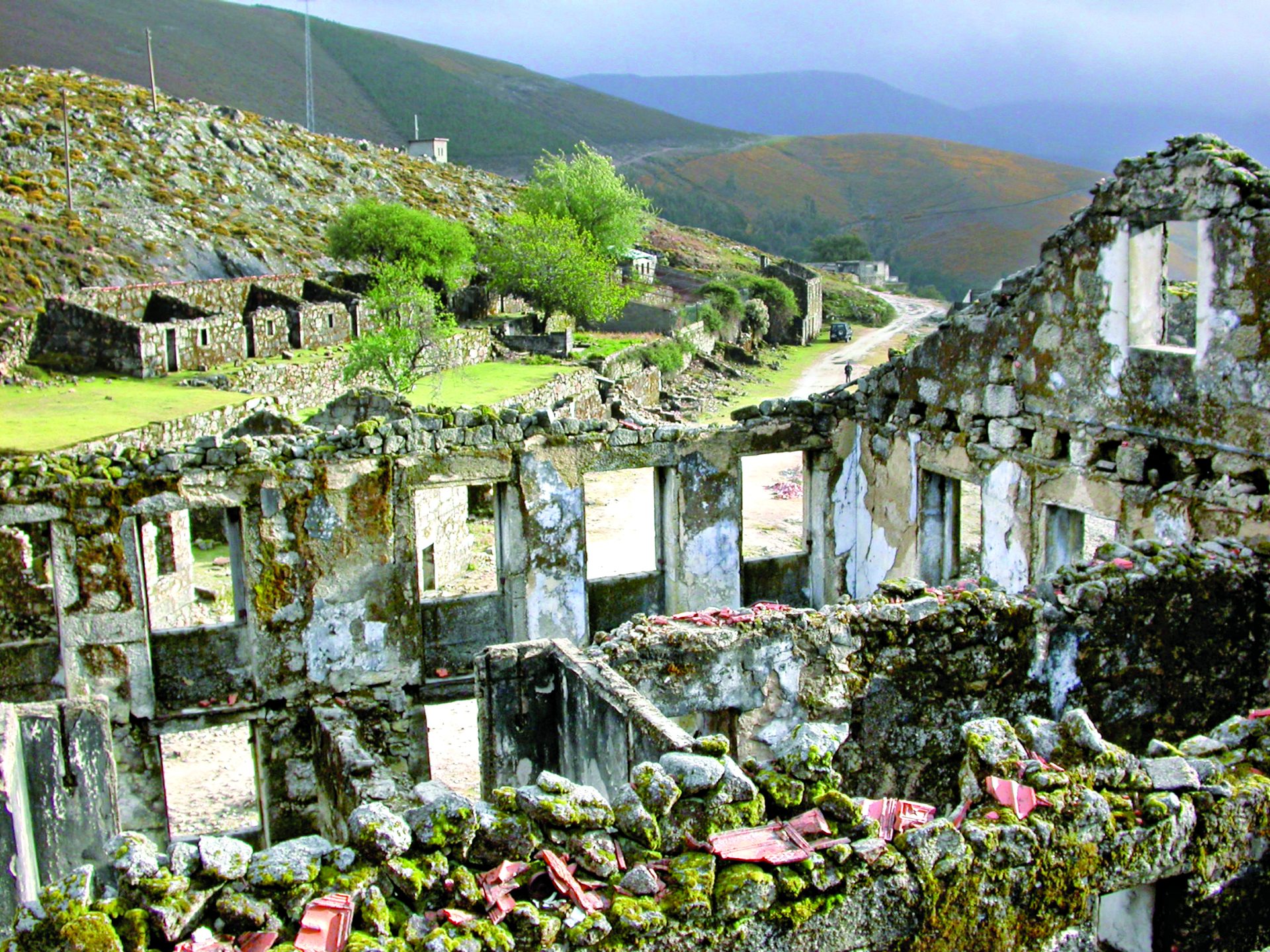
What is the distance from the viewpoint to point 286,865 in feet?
16.6

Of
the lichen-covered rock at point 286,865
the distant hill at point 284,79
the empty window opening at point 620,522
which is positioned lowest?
the empty window opening at point 620,522

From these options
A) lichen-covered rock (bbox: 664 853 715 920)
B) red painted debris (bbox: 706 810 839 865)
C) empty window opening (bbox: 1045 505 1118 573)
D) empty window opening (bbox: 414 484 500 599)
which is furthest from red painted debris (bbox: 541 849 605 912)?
empty window opening (bbox: 414 484 500 599)

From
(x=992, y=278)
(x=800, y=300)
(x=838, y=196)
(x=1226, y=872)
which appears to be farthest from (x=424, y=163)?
(x=1226, y=872)

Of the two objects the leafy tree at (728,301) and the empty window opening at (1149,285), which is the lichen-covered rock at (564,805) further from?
the leafy tree at (728,301)

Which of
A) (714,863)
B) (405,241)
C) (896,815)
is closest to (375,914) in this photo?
(714,863)

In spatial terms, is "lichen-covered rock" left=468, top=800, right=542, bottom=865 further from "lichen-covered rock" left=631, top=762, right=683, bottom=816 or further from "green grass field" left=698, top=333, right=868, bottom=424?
"green grass field" left=698, top=333, right=868, bottom=424

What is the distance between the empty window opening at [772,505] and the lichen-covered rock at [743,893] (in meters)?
15.8

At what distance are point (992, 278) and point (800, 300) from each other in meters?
49.7

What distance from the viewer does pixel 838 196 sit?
150m

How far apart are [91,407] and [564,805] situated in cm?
2547

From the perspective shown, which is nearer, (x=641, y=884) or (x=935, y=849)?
(x=641, y=884)

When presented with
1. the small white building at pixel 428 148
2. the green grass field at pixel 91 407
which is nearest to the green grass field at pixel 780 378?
the green grass field at pixel 91 407

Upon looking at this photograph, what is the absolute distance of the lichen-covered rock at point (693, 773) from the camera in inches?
224

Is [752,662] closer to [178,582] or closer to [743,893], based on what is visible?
[743,893]
